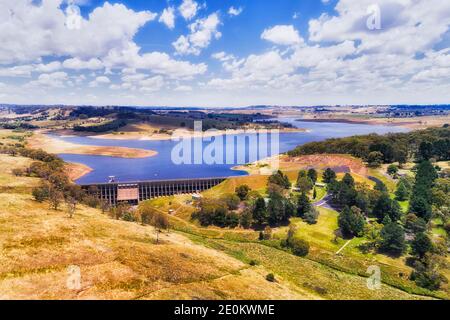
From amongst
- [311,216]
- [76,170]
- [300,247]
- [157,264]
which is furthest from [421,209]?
[76,170]

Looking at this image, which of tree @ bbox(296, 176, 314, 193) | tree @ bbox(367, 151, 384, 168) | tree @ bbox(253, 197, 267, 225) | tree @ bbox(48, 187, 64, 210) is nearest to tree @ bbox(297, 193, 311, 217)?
tree @ bbox(253, 197, 267, 225)

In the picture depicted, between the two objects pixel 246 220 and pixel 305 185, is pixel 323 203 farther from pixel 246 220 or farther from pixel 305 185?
pixel 246 220

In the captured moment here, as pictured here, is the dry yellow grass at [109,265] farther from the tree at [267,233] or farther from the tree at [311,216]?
the tree at [311,216]

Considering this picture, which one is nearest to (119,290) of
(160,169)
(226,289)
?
(226,289)

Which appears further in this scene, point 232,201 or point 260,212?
point 232,201

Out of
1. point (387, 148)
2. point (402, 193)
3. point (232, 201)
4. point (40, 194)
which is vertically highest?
point (387, 148)

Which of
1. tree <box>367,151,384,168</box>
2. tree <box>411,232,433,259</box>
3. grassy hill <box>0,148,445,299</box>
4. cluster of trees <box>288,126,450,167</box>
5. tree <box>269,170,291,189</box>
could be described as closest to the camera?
grassy hill <box>0,148,445,299</box>

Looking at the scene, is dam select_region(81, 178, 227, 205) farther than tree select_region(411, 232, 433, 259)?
Yes

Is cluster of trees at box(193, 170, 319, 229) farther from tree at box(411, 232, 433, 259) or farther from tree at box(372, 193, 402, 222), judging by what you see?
tree at box(411, 232, 433, 259)
